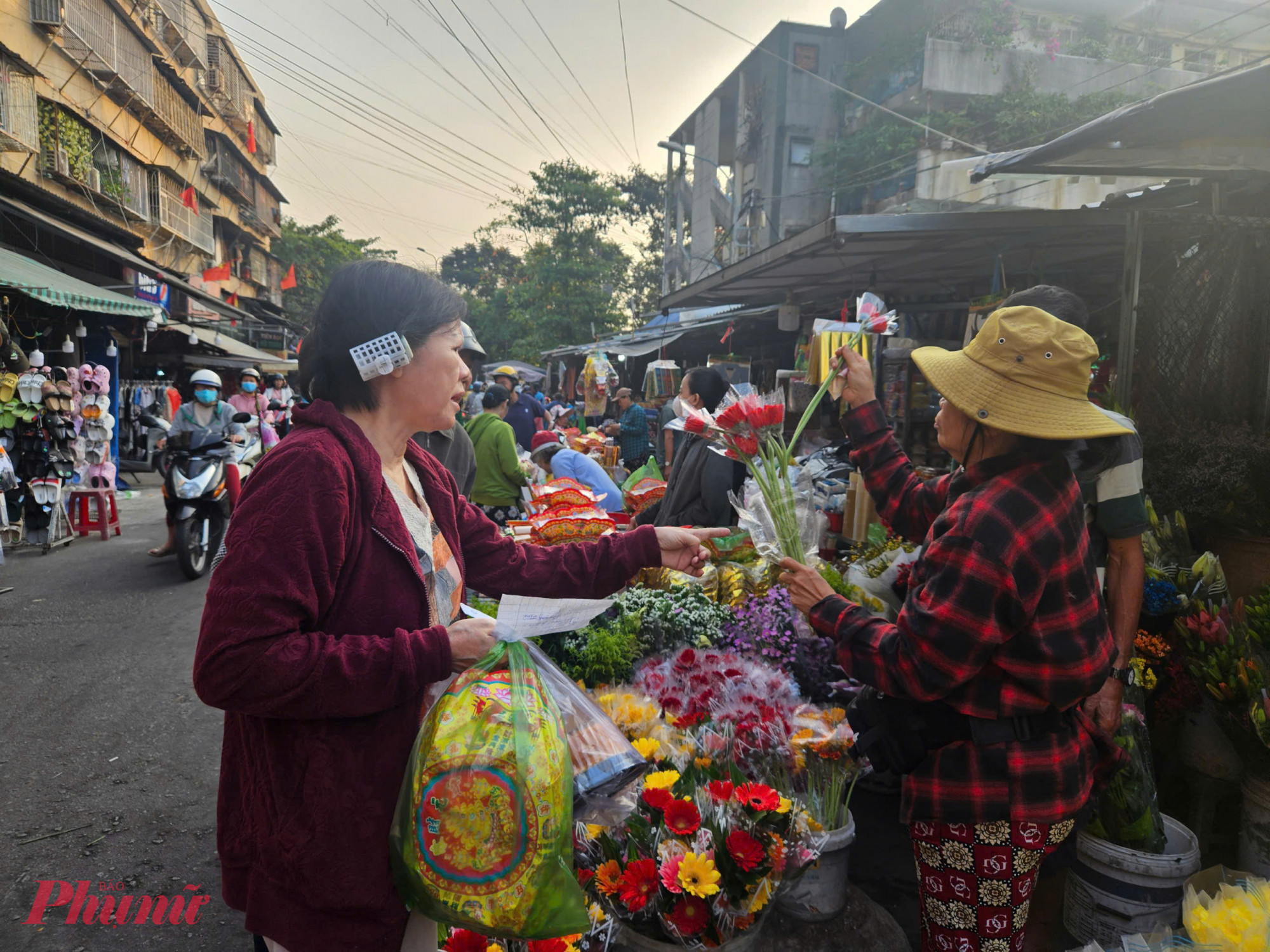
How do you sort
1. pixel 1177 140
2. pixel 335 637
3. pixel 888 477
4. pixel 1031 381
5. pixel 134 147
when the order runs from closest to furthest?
pixel 335 637 < pixel 1031 381 < pixel 888 477 < pixel 1177 140 < pixel 134 147

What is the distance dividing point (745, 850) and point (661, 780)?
0.91ft

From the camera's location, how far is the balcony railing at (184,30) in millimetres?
22875

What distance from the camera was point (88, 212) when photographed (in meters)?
13.6

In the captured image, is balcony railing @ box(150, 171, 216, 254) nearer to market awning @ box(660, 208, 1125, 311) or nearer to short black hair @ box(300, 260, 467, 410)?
market awning @ box(660, 208, 1125, 311)

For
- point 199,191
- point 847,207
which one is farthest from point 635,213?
point 199,191

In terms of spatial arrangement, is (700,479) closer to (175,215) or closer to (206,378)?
(206,378)

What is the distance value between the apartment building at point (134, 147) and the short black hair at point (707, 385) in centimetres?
1122

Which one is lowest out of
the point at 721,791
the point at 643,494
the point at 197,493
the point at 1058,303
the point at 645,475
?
the point at 721,791

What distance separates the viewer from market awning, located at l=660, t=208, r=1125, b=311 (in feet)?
15.6

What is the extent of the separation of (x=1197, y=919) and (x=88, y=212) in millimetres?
17082

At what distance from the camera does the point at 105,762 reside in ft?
12.4

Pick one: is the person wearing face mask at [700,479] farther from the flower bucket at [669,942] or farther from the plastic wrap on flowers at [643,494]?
the flower bucket at [669,942]

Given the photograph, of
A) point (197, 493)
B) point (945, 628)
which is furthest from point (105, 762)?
point (945, 628)

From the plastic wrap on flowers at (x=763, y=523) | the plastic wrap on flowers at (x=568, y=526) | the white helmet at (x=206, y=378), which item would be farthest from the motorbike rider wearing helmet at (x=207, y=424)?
the plastic wrap on flowers at (x=763, y=523)
